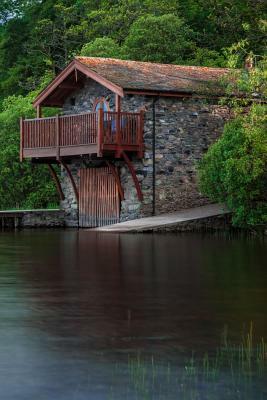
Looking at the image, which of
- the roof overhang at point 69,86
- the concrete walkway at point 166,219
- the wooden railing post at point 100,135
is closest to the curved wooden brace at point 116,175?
the wooden railing post at point 100,135

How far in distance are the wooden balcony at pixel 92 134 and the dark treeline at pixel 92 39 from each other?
14.9 ft

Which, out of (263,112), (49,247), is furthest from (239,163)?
(49,247)

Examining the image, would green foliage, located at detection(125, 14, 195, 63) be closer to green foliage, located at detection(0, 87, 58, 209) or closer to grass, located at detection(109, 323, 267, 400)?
green foliage, located at detection(0, 87, 58, 209)

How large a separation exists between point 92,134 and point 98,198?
13.3 ft

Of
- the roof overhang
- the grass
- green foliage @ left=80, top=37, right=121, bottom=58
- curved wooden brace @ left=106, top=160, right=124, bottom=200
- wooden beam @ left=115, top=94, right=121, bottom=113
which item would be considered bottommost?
the grass

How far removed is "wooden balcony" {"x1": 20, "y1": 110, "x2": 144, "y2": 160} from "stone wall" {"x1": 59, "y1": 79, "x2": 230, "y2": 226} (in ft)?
2.57

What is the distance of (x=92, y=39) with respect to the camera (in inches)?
1944

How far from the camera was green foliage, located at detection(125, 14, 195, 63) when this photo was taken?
1602 inches

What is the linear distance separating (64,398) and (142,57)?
35.6m

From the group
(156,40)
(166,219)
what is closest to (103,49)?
(156,40)

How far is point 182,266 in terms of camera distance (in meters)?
16.9

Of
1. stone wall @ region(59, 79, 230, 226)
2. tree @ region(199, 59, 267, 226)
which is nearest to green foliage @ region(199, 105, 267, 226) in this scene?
tree @ region(199, 59, 267, 226)

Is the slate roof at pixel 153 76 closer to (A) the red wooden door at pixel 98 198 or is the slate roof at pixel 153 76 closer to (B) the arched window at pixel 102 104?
(B) the arched window at pixel 102 104

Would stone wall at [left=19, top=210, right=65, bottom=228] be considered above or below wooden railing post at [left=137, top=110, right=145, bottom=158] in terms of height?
below
